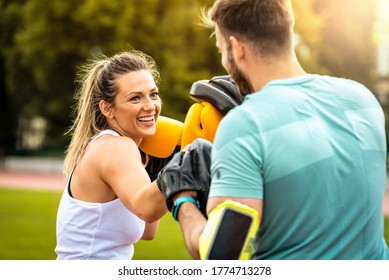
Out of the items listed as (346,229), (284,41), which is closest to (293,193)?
(346,229)

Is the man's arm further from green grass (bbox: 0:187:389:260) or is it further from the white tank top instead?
green grass (bbox: 0:187:389:260)

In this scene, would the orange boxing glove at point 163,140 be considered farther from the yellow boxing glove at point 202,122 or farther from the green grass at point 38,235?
the green grass at point 38,235

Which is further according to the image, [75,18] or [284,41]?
[75,18]

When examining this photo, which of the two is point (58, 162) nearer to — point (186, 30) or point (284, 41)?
point (186, 30)

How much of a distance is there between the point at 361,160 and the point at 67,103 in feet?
94.3

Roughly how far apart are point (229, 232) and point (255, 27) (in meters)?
0.65

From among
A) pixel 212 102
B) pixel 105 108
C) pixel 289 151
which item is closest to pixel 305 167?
pixel 289 151

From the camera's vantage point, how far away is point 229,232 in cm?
200

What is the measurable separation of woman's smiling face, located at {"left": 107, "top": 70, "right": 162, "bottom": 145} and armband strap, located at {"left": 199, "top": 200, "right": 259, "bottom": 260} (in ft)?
4.28

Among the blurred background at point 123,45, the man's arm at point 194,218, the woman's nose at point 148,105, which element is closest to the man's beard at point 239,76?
the man's arm at point 194,218

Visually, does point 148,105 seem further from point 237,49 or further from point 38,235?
point 38,235

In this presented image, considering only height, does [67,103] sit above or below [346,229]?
below

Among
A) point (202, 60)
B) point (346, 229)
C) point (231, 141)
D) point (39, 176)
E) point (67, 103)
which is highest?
point (231, 141)

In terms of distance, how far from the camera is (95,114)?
344 centimetres
